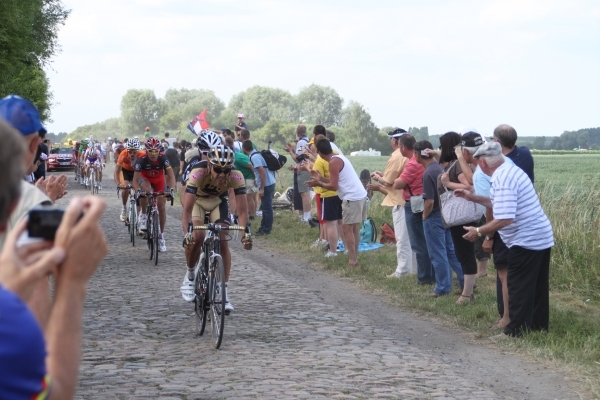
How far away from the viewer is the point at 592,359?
28.6 ft

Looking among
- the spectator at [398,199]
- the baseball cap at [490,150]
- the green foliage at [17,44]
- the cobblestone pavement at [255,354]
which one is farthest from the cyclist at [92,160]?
the baseball cap at [490,150]

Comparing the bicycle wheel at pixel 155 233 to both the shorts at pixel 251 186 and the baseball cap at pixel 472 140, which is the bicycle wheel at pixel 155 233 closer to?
the shorts at pixel 251 186

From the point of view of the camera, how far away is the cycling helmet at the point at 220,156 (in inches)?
384

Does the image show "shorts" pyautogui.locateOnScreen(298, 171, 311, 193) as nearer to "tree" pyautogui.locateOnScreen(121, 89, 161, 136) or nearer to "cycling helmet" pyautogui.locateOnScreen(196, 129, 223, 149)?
"cycling helmet" pyautogui.locateOnScreen(196, 129, 223, 149)

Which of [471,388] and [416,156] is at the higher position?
[416,156]

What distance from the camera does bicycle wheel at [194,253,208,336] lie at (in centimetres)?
980

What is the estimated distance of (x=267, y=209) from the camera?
2078cm

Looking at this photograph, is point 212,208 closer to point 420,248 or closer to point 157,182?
point 420,248

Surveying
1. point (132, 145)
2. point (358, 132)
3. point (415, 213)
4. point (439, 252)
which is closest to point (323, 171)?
point (415, 213)

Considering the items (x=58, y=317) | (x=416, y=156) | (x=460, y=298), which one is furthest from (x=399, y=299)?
(x=58, y=317)

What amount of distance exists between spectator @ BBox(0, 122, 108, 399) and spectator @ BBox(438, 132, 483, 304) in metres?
9.02

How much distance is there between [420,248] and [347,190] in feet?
7.27

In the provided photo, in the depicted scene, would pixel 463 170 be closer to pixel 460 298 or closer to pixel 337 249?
pixel 460 298

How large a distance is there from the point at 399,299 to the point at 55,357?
10.2 m
